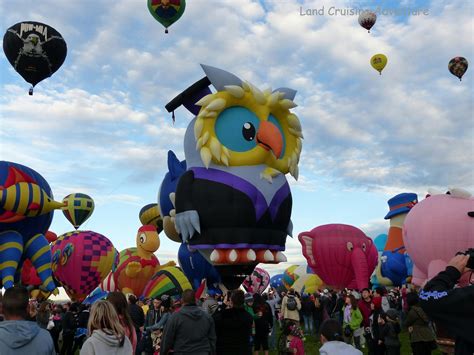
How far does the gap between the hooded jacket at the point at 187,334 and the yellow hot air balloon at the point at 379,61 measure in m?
30.5

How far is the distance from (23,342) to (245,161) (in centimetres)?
931

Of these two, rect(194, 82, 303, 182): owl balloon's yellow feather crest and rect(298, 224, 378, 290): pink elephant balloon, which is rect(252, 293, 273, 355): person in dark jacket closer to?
rect(194, 82, 303, 182): owl balloon's yellow feather crest

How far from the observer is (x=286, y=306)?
38.3 ft

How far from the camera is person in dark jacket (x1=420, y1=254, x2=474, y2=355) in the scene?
2379mm

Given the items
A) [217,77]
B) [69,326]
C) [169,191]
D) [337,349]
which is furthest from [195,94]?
[337,349]

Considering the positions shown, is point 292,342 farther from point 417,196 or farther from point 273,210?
point 417,196

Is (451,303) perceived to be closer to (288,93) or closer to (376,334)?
(376,334)

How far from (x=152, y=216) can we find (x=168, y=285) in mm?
10233

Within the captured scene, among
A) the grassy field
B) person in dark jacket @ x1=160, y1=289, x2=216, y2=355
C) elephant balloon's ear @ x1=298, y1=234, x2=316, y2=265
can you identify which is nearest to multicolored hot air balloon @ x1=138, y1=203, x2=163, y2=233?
elephant balloon's ear @ x1=298, y1=234, x2=316, y2=265

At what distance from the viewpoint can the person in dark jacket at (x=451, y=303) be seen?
2.38 meters

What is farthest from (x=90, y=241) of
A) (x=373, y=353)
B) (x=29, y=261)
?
(x=373, y=353)

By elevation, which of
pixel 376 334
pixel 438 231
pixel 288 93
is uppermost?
pixel 288 93

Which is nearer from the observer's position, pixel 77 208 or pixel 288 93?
pixel 288 93

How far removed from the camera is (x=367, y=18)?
30.8 metres
